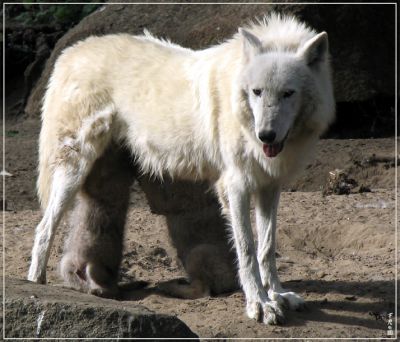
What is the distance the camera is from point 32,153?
31.8ft

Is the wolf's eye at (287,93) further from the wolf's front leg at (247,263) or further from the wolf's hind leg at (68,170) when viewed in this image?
the wolf's hind leg at (68,170)

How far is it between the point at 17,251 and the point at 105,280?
926 millimetres

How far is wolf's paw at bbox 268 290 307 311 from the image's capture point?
553 centimetres

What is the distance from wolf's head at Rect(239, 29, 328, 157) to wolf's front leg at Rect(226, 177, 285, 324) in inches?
16.6

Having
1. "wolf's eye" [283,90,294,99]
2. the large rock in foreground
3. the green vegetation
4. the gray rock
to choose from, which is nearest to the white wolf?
"wolf's eye" [283,90,294,99]

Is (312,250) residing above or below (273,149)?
below

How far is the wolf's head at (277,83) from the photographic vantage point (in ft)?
16.9

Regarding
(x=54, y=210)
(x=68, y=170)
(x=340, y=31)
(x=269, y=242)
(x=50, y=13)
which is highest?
(x=50, y=13)

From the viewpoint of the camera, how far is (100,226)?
21.9ft

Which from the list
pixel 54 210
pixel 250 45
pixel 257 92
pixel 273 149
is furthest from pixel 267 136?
pixel 54 210

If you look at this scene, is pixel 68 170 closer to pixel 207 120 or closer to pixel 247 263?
pixel 207 120

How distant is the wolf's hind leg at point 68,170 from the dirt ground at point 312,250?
1.39 feet

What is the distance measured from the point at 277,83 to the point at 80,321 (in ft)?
6.12

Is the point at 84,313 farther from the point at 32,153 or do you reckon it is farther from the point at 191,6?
the point at 191,6
